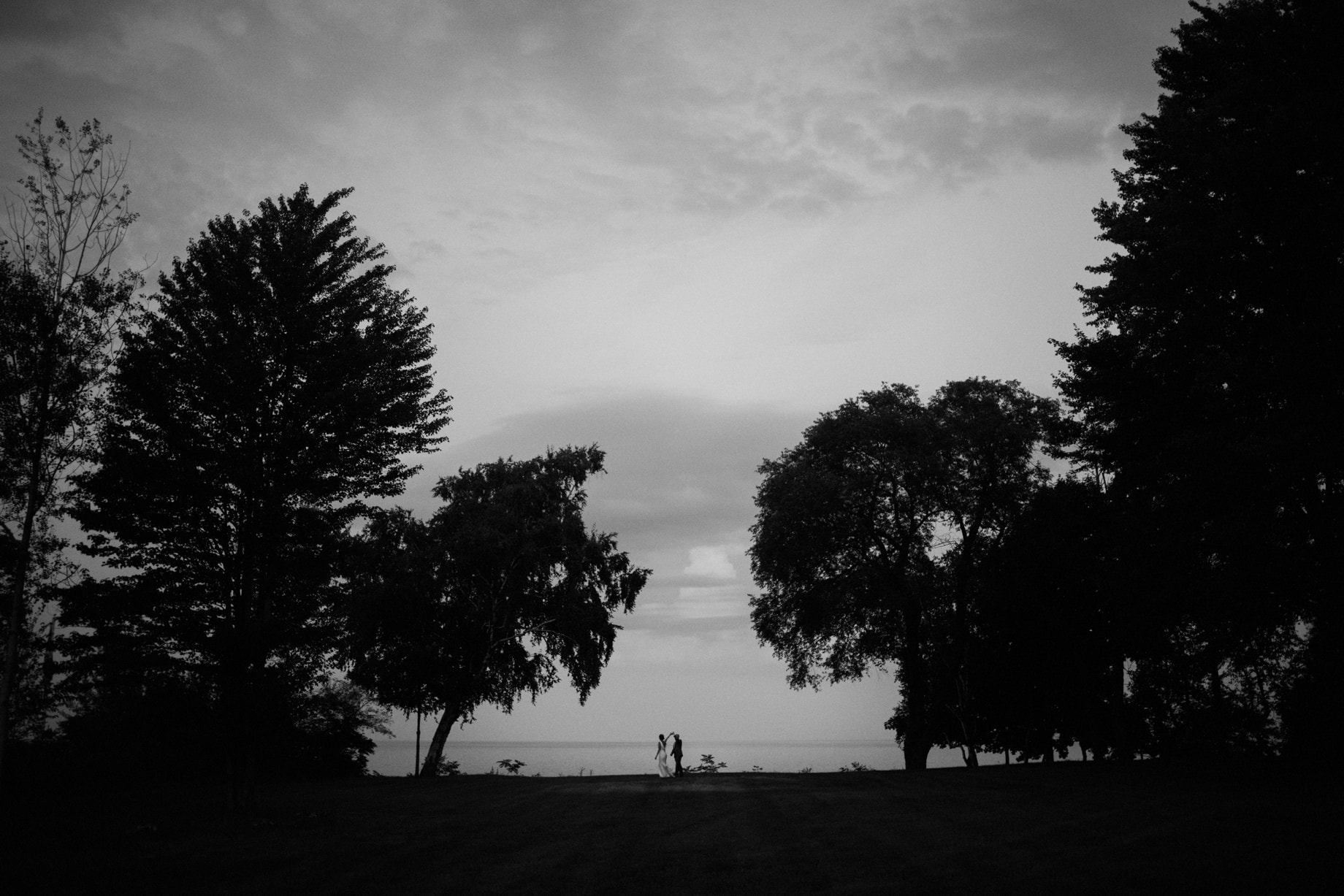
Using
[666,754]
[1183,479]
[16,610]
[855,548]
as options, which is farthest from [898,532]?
[16,610]

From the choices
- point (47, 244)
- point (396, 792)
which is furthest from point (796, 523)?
point (47, 244)

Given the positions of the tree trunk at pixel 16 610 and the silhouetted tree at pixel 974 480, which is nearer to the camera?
the tree trunk at pixel 16 610

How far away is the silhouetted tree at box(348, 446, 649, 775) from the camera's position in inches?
1609

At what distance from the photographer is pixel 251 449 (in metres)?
23.4

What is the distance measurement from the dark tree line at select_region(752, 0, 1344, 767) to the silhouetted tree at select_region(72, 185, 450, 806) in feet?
68.2

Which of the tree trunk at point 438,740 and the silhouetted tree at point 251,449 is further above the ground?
the silhouetted tree at point 251,449

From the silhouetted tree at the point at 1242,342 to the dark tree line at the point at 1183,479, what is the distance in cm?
7

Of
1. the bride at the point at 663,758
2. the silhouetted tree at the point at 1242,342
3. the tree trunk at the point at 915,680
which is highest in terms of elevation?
the silhouetted tree at the point at 1242,342

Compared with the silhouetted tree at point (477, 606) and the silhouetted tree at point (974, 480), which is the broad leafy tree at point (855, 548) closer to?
the silhouetted tree at point (974, 480)

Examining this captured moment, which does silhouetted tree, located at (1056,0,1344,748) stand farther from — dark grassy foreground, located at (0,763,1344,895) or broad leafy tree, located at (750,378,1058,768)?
broad leafy tree, located at (750,378,1058,768)

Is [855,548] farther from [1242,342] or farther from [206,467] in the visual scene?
[206,467]

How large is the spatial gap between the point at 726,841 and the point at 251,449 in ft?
51.5

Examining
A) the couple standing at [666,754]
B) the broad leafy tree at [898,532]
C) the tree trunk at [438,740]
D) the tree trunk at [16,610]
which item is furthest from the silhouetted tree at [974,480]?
the tree trunk at [16,610]

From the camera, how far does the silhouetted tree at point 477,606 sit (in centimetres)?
4088
